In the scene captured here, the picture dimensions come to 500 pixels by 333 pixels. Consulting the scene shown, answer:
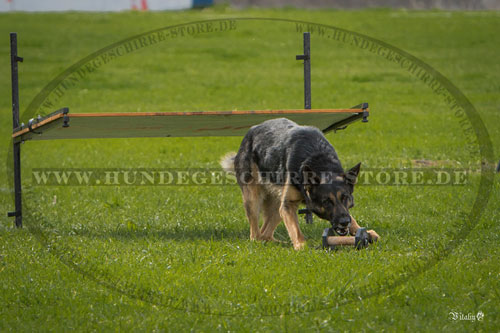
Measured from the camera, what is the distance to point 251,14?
37781mm

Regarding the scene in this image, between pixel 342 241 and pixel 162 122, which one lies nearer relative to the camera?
pixel 342 241

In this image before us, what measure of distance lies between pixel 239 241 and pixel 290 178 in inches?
40.3

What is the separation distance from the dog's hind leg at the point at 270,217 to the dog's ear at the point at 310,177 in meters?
1.04

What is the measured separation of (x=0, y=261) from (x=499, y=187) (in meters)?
7.45

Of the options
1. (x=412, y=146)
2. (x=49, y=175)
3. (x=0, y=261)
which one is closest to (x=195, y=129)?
(x=0, y=261)

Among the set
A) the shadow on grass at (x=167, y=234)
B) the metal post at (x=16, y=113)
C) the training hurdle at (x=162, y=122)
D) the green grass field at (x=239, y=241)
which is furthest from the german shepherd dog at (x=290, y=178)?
the metal post at (x=16, y=113)

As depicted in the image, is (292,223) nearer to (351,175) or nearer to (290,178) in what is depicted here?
(290,178)

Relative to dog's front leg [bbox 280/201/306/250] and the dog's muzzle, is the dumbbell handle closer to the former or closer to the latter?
the dog's muzzle

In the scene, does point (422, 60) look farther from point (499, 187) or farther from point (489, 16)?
point (499, 187)

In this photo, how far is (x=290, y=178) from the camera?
24.1ft

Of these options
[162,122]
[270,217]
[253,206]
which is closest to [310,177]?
[253,206]

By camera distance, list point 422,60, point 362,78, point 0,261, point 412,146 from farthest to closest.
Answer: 1. point 422,60
2. point 362,78
3. point 412,146
4. point 0,261

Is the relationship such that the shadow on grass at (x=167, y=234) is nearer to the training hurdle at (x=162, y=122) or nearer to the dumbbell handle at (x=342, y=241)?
the training hurdle at (x=162, y=122)

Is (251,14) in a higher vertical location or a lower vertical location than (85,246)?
higher
